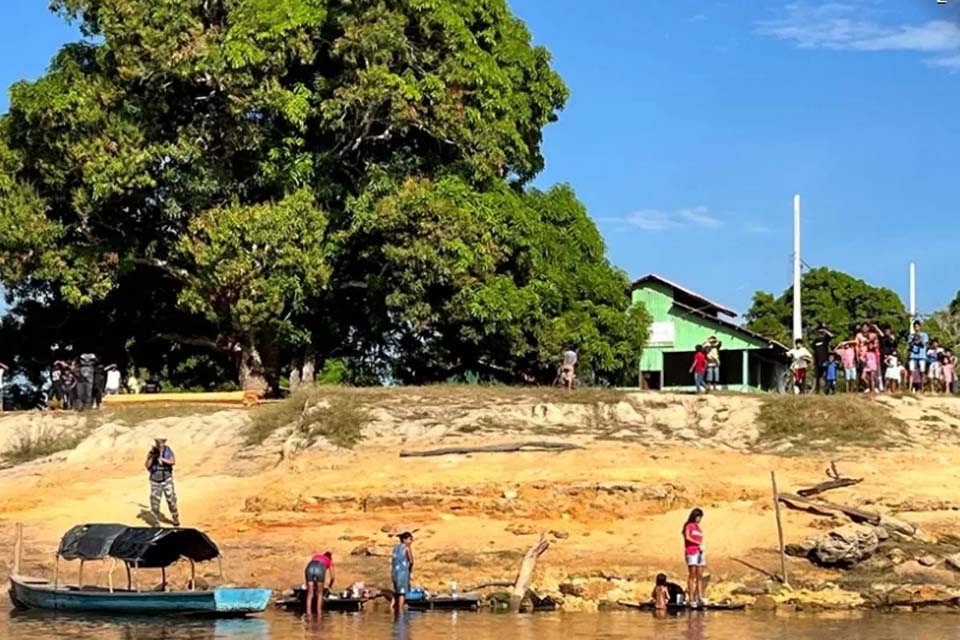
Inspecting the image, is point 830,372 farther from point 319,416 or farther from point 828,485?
point 319,416

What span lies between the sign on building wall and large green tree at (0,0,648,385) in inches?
306

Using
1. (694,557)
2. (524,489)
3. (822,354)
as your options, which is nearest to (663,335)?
(822,354)

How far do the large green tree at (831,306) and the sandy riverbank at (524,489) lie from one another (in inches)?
1379

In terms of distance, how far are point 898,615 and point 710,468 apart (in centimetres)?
663

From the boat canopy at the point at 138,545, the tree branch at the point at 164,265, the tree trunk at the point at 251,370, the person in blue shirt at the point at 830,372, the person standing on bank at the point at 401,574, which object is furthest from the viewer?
the tree trunk at the point at 251,370

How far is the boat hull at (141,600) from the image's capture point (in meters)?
23.5

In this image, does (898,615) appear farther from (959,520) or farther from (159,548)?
(159,548)

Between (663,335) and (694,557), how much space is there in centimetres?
2674

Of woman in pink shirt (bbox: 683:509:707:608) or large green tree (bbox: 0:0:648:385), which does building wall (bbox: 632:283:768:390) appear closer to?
large green tree (bbox: 0:0:648:385)

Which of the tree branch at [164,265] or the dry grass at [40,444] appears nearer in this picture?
the dry grass at [40,444]

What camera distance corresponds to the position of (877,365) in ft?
120

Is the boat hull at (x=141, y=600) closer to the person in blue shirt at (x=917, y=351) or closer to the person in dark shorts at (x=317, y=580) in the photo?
the person in dark shorts at (x=317, y=580)

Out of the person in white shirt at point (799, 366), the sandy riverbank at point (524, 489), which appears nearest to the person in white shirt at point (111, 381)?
the sandy riverbank at point (524, 489)

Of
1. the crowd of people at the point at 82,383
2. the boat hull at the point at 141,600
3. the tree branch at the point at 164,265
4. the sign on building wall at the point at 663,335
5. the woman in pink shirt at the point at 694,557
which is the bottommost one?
the boat hull at the point at 141,600
